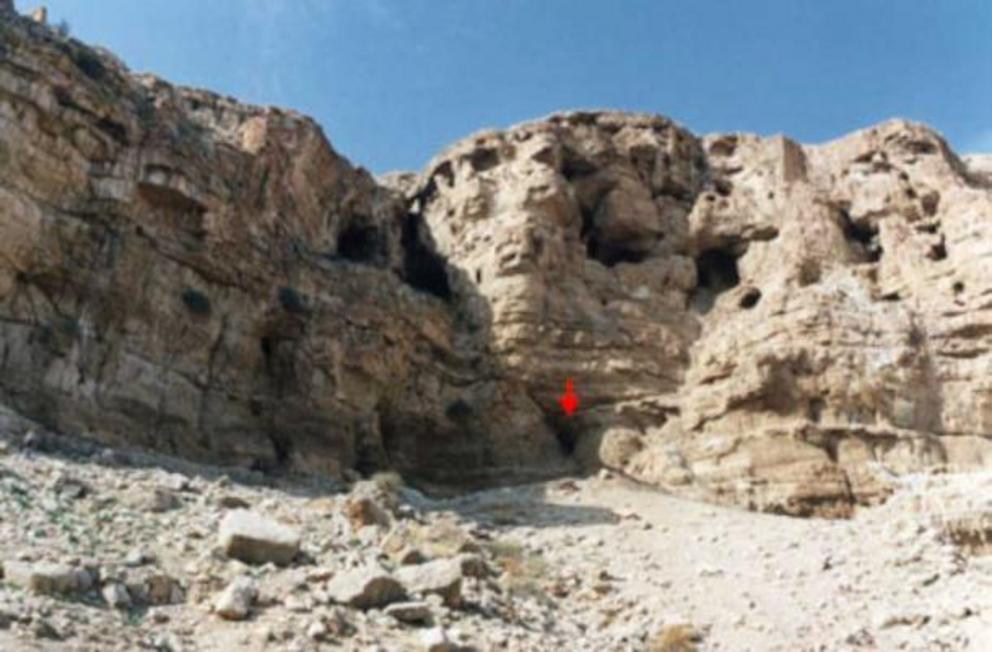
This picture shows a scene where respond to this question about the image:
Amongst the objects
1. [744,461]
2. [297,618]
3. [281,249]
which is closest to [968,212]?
[744,461]

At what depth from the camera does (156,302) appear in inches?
751

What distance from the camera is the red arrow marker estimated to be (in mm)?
23266

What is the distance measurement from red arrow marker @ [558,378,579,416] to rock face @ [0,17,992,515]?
21 cm

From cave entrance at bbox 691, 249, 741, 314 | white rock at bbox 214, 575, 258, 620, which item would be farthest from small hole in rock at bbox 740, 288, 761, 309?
white rock at bbox 214, 575, 258, 620

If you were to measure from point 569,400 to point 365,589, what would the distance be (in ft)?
43.4

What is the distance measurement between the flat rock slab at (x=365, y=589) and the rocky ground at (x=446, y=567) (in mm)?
20

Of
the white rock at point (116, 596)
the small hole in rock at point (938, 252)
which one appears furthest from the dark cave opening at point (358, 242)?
the white rock at point (116, 596)

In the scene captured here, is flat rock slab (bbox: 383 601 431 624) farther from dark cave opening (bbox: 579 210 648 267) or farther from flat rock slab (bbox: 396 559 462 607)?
dark cave opening (bbox: 579 210 648 267)

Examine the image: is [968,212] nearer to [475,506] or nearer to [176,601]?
[475,506]

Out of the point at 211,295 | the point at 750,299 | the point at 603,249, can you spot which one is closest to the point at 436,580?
the point at 211,295

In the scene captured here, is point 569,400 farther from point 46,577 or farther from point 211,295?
point 46,577

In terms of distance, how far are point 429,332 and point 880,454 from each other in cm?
995

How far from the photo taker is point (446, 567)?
450 inches

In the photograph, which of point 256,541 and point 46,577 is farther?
point 256,541
